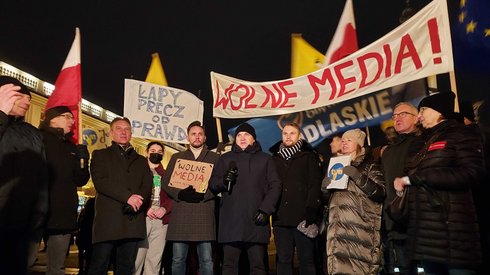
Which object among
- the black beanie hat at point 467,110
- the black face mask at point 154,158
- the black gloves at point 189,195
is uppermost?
the black beanie hat at point 467,110

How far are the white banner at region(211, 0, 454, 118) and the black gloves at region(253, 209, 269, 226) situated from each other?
7.30 ft

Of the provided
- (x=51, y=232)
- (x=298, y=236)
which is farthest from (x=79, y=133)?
(x=298, y=236)

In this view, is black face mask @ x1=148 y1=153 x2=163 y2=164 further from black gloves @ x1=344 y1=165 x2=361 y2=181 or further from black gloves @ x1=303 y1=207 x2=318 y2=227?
black gloves @ x1=344 y1=165 x2=361 y2=181

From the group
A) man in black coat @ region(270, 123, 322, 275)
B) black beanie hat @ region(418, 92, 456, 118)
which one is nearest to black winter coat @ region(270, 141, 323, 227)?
→ man in black coat @ region(270, 123, 322, 275)

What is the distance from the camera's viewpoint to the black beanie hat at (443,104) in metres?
3.60

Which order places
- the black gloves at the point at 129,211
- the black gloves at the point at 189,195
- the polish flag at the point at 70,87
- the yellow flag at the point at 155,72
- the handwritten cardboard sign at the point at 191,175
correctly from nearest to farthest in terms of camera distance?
the black gloves at the point at 129,211
the black gloves at the point at 189,195
the handwritten cardboard sign at the point at 191,175
the polish flag at the point at 70,87
the yellow flag at the point at 155,72

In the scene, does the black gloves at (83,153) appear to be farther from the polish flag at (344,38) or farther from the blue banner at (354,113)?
the polish flag at (344,38)

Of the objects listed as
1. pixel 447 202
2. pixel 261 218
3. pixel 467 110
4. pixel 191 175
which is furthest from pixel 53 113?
pixel 467 110

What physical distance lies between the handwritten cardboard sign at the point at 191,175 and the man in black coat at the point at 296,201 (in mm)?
908

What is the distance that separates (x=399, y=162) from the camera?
4.53 meters

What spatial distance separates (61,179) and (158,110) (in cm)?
317

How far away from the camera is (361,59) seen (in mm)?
5973

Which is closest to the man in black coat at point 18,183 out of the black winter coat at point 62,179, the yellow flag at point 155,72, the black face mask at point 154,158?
the black winter coat at point 62,179

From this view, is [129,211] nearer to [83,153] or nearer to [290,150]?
[83,153]
